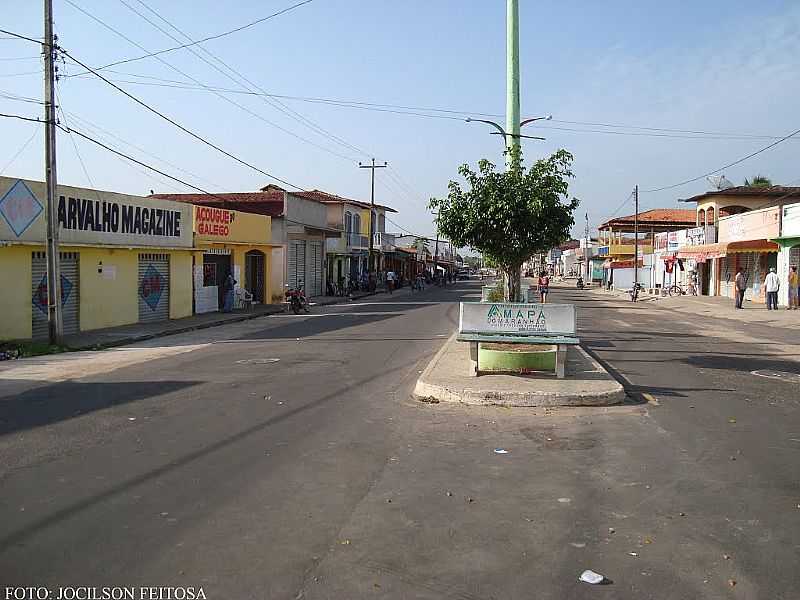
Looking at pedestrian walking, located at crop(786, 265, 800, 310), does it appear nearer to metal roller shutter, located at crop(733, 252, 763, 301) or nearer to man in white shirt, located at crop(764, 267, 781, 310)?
man in white shirt, located at crop(764, 267, 781, 310)

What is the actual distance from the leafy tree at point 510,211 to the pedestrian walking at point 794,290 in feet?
67.0

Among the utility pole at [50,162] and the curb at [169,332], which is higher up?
the utility pole at [50,162]

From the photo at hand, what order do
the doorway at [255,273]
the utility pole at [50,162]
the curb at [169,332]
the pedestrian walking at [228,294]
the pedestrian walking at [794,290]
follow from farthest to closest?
the doorway at [255,273] < the pedestrian walking at [228,294] < the pedestrian walking at [794,290] < the curb at [169,332] < the utility pole at [50,162]

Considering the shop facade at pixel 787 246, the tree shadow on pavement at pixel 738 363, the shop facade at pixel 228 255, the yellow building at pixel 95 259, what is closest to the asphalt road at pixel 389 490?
the tree shadow on pavement at pixel 738 363

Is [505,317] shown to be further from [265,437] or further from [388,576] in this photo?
[388,576]

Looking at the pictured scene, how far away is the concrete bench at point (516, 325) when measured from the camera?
39.0 ft

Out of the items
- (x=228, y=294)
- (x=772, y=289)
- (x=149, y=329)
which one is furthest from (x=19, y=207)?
(x=772, y=289)

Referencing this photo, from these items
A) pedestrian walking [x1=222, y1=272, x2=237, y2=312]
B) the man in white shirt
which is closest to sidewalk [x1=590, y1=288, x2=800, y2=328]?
the man in white shirt

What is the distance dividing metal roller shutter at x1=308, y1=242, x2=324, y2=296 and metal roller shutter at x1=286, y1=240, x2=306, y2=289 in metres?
1.23

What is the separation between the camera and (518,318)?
40.1 feet

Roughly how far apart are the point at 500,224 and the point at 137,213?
15.7 m

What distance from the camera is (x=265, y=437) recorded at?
27.1 ft

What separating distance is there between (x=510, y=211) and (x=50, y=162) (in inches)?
453

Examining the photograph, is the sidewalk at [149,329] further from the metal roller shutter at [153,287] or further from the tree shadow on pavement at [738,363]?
the tree shadow on pavement at [738,363]
